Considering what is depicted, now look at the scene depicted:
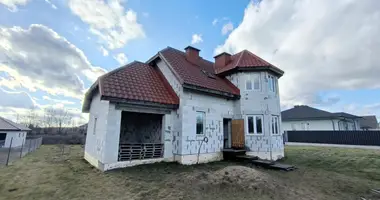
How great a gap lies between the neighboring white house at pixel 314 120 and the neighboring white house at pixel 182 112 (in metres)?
16.8

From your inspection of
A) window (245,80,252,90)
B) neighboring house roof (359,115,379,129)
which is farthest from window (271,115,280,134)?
neighboring house roof (359,115,379,129)

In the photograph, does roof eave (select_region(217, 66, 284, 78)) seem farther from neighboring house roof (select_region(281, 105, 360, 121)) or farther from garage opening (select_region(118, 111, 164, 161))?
neighboring house roof (select_region(281, 105, 360, 121))

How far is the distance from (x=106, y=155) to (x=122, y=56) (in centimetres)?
1177

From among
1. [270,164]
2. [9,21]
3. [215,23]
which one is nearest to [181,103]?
[270,164]

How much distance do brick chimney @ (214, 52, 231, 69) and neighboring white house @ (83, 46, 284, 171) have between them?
19 cm

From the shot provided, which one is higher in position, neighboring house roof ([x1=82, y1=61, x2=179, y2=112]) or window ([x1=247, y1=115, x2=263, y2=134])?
neighboring house roof ([x1=82, y1=61, x2=179, y2=112])

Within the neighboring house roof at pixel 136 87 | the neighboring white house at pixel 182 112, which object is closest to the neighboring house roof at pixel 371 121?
the neighboring white house at pixel 182 112

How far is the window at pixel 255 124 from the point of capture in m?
12.1

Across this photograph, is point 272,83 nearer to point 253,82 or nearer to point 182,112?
point 253,82

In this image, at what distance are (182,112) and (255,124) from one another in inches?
218

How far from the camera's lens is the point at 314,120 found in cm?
2562

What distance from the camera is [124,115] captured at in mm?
12672

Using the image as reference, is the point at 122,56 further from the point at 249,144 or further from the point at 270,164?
the point at 270,164

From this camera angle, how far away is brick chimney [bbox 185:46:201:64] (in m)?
14.5
